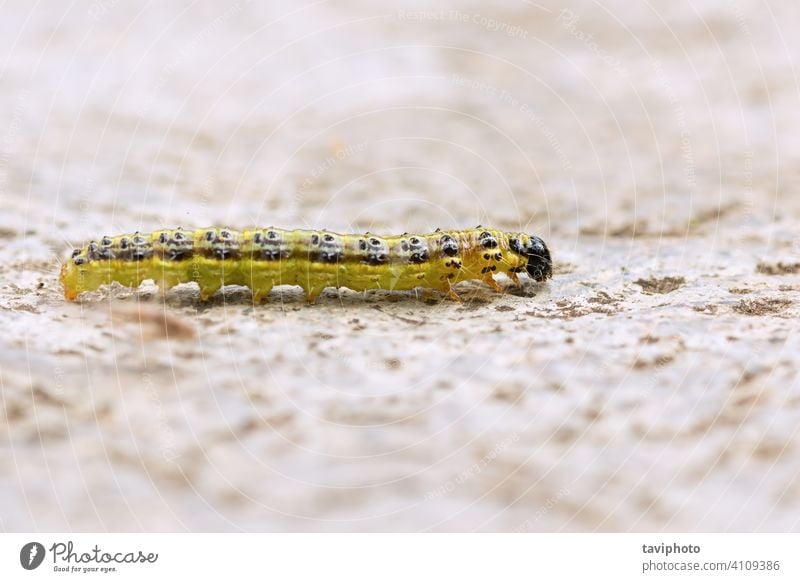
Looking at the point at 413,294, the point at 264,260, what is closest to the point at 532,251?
the point at 413,294

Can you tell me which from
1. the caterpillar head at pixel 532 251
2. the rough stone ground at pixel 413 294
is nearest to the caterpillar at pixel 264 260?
the rough stone ground at pixel 413 294

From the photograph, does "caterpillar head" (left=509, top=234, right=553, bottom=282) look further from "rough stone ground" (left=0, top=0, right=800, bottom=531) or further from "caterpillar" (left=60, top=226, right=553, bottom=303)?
"caterpillar" (left=60, top=226, right=553, bottom=303)

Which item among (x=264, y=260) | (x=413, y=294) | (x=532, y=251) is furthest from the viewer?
(x=413, y=294)

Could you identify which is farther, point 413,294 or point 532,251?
point 413,294

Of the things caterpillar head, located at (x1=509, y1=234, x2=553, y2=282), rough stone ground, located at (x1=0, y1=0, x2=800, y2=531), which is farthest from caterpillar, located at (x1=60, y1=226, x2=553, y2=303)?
caterpillar head, located at (x1=509, y1=234, x2=553, y2=282)

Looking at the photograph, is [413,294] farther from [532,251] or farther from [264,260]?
[264,260]
